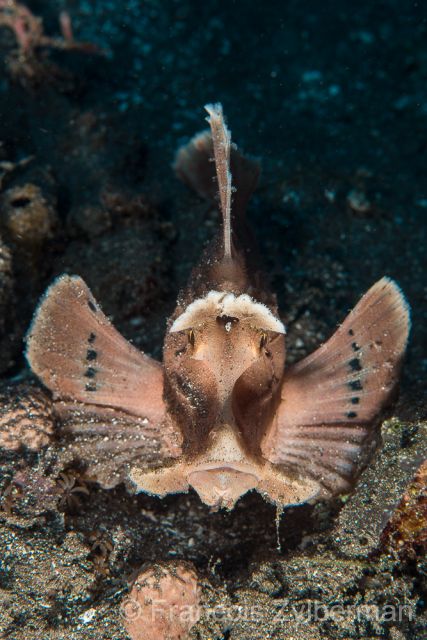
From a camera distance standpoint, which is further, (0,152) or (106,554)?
(0,152)

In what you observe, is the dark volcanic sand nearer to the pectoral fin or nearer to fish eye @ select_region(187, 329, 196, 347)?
the pectoral fin

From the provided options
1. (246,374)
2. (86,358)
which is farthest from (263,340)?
(86,358)

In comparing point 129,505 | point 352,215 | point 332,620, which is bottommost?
point 332,620

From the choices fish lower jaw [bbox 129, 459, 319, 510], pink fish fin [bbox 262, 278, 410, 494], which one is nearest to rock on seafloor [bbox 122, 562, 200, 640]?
fish lower jaw [bbox 129, 459, 319, 510]

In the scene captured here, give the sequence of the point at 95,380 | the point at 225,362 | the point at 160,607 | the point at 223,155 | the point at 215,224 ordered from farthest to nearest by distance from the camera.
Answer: the point at 215,224, the point at 95,380, the point at 223,155, the point at 225,362, the point at 160,607

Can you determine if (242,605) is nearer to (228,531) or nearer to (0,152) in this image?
(228,531)

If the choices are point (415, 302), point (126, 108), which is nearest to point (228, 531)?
point (415, 302)

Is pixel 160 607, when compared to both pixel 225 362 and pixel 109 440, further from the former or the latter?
pixel 109 440

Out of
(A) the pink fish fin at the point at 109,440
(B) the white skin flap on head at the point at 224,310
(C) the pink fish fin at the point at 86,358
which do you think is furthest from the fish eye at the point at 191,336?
(C) the pink fish fin at the point at 86,358
